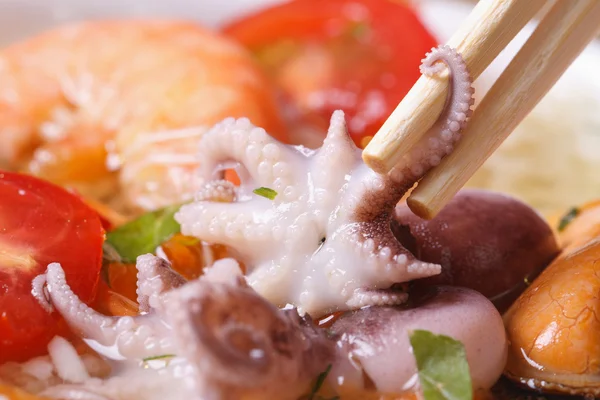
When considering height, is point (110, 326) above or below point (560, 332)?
below

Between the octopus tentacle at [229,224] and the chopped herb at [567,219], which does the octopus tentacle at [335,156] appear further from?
the chopped herb at [567,219]

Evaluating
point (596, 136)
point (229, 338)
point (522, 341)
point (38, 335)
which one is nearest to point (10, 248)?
point (38, 335)

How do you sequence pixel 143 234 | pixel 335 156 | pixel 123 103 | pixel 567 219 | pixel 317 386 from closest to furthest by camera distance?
pixel 317 386, pixel 335 156, pixel 143 234, pixel 567 219, pixel 123 103

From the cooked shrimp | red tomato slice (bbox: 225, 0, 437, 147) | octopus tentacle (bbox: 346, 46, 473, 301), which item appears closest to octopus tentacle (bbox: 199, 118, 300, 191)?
octopus tentacle (bbox: 346, 46, 473, 301)

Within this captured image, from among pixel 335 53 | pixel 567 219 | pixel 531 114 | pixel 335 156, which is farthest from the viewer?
pixel 335 53

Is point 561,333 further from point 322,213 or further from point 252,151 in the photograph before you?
point 252,151

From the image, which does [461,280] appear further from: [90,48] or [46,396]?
[90,48]

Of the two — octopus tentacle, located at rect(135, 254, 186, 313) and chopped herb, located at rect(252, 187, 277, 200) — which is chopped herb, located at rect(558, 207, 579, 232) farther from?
octopus tentacle, located at rect(135, 254, 186, 313)

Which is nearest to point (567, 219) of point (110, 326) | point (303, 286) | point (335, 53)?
point (303, 286)

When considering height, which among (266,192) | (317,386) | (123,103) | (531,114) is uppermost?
(531,114)
